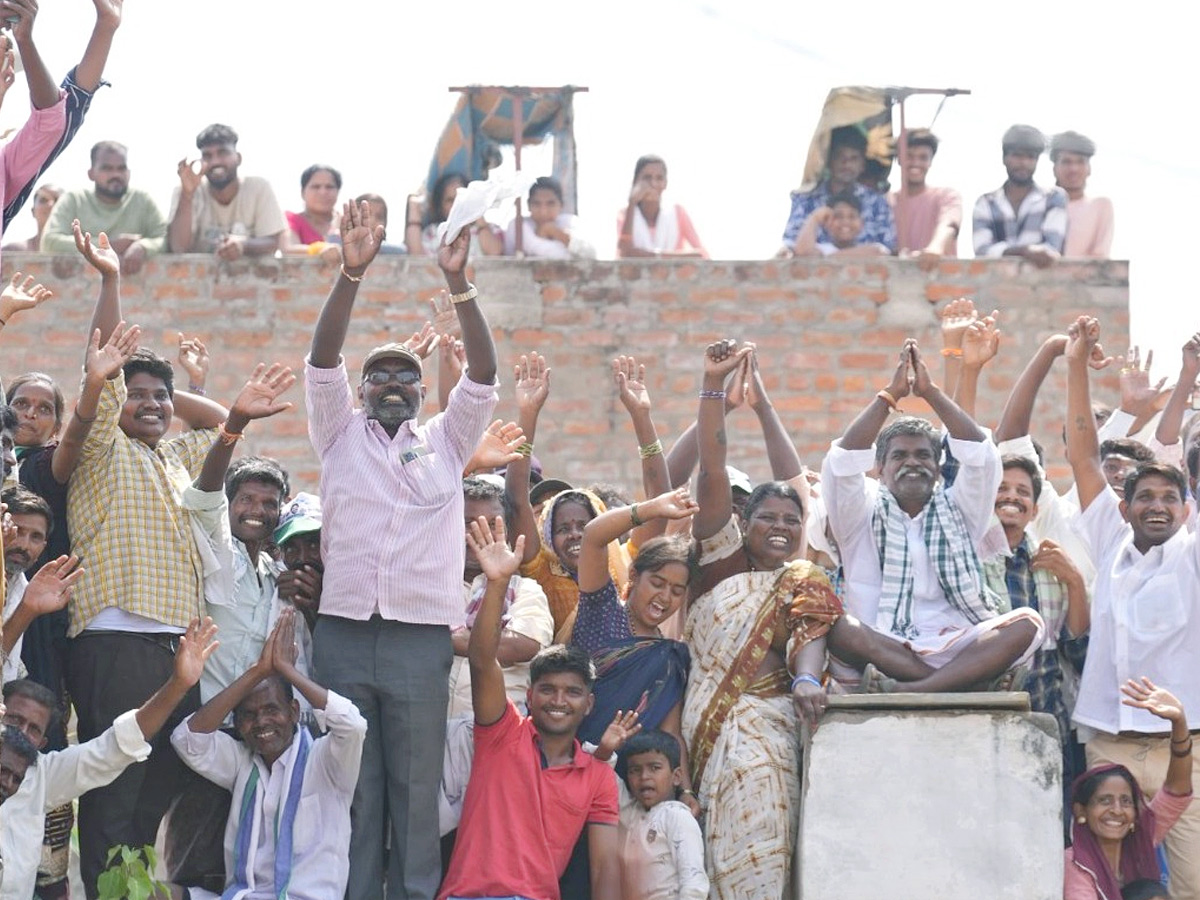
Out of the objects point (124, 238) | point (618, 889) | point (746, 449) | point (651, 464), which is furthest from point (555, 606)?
point (124, 238)

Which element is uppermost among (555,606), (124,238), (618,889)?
(124,238)

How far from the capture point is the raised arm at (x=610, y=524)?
7.75 m

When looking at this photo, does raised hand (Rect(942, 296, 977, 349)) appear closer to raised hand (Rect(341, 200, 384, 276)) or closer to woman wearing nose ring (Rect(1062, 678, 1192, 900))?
woman wearing nose ring (Rect(1062, 678, 1192, 900))

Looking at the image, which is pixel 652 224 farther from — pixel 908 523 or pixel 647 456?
pixel 908 523

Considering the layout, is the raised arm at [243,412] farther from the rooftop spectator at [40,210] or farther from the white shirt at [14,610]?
the rooftop spectator at [40,210]

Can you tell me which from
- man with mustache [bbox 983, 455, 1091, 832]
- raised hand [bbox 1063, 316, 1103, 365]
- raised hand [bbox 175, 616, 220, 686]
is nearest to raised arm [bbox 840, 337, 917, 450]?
man with mustache [bbox 983, 455, 1091, 832]

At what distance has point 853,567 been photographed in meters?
8.14

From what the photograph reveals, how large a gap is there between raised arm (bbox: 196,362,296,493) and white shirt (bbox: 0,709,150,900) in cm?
90

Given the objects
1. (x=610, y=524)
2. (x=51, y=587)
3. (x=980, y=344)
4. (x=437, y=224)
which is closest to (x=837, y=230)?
(x=437, y=224)

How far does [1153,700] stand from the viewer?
25.4ft

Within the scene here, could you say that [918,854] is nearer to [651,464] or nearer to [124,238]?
[651,464]

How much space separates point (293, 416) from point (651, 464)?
4.45 metres

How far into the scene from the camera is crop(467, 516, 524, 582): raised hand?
24.3 ft

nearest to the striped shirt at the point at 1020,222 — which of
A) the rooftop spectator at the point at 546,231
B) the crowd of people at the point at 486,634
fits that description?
the rooftop spectator at the point at 546,231
